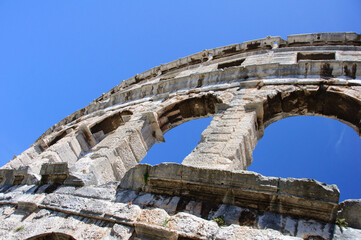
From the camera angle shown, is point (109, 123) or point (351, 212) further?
point (109, 123)

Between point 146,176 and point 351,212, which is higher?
point 146,176

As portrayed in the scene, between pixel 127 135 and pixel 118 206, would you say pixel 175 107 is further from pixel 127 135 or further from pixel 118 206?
pixel 118 206

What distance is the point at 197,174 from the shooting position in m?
3.64

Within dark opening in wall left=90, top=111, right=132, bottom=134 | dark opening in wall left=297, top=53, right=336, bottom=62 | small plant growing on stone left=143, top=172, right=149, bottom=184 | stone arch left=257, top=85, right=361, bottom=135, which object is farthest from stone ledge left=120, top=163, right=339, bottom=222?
dark opening in wall left=297, top=53, right=336, bottom=62

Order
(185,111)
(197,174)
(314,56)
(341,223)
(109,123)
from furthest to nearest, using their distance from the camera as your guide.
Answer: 1. (314,56)
2. (109,123)
3. (185,111)
4. (197,174)
5. (341,223)

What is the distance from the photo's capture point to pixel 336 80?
7.07 metres

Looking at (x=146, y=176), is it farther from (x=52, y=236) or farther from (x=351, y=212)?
(x=351, y=212)

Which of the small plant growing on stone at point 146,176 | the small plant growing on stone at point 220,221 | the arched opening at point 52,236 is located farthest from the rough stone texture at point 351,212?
the arched opening at point 52,236

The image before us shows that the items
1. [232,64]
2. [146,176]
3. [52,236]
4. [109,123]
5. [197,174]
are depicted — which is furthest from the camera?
[232,64]

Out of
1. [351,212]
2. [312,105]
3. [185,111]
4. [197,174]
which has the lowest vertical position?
[351,212]

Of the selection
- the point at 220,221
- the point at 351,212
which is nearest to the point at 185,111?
the point at 220,221

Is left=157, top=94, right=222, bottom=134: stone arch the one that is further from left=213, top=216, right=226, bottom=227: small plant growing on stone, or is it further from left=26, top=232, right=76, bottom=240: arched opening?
left=213, top=216, right=226, bottom=227: small plant growing on stone

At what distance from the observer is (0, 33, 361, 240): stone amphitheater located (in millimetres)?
3057

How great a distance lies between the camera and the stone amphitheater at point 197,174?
3057 mm
